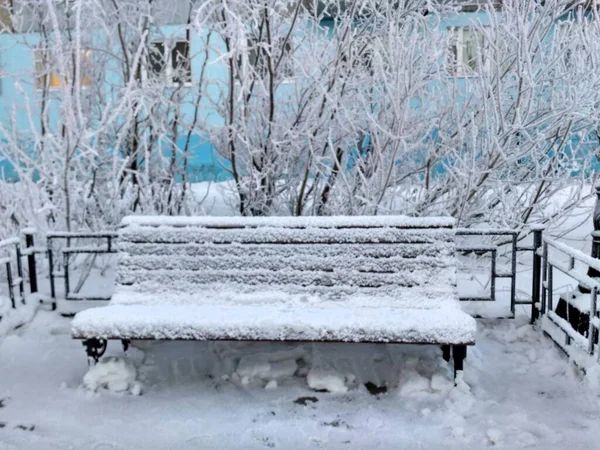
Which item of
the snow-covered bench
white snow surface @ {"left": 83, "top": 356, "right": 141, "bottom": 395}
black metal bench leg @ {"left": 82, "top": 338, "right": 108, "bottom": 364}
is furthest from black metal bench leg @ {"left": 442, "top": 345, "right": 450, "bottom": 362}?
black metal bench leg @ {"left": 82, "top": 338, "right": 108, "bottom": 364}

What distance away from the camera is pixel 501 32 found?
5301 millimetres

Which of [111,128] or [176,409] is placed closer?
[176,409]

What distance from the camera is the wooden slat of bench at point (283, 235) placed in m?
4.26

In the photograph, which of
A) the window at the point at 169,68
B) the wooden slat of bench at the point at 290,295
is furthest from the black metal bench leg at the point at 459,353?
the window at the point at 169,68

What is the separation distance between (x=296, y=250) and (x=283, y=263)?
132 millimetres

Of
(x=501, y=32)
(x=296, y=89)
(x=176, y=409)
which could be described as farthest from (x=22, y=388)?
(x=501, y=32)

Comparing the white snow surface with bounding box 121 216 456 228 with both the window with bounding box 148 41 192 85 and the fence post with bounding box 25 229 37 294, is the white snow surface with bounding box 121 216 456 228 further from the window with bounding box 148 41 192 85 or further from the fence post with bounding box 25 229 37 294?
the window with bounding box 148 41 192 85

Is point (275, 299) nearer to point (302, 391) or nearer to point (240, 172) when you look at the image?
point (302, 391)

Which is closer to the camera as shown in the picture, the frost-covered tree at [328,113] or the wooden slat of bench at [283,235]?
the wooden slat of bench at [283,235]

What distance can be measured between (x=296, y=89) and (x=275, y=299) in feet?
9.23

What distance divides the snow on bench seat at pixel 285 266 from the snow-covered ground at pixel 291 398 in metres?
0.41

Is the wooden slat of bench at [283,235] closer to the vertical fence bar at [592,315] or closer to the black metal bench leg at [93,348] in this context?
the black metal bench leg at [93,348]

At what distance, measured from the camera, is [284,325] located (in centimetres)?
370

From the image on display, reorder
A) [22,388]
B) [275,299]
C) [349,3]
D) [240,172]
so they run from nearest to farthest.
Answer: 1. [22,388]
2. [275,299]
3. [349,3]
4. [240,172]
